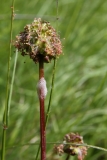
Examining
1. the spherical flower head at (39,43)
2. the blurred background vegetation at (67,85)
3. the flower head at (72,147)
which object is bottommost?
the flower head at (72,147)

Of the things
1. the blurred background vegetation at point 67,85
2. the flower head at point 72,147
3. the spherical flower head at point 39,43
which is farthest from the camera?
the blurred background vegetation at point 67,85

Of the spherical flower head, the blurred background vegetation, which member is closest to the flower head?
the spherical flower head

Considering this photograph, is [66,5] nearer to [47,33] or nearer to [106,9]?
[106,9]

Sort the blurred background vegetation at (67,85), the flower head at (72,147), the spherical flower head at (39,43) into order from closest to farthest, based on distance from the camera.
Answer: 1. the spherical flower head at (39,43)
2. the flower head at (72,147)
3. the blurred background vegetation at (67,85)

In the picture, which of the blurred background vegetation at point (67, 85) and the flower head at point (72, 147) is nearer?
the flower head at point (72, 147)

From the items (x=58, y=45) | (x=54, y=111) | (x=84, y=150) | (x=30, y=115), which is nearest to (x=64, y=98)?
(x=54, y=111)

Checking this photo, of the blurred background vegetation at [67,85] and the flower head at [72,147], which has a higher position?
the blurred background vegetation at [67,85]

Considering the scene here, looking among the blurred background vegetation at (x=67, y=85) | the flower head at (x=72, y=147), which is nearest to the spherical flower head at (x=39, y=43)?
the flower head at (x=72, y=147)

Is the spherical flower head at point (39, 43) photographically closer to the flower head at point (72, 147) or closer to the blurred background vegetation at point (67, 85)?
the flower head at point (72, 147)
